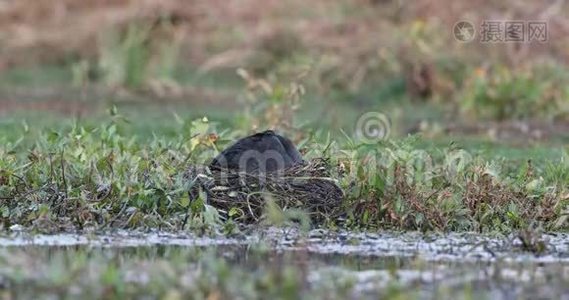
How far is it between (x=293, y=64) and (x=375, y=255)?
8.59m

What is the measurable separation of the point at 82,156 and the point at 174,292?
249cm

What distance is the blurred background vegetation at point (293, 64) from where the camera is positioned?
11.6 meters

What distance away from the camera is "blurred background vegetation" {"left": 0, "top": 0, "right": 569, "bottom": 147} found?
458 inches

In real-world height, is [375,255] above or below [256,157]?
below

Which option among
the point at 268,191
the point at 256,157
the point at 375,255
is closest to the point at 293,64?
the point at 256,157

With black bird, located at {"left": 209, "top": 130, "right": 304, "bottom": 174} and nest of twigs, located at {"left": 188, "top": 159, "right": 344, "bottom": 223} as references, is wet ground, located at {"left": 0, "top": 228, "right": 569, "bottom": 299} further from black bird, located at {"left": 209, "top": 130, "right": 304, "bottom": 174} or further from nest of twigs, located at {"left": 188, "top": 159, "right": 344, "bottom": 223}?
black bird, located at {"left": 209, "top": 130, "right": 304, "bottom": 174}

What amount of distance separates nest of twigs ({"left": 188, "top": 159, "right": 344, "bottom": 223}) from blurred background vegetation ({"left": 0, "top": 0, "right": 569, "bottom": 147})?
9.71 ft

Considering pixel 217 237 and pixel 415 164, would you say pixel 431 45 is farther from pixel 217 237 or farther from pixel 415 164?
pixel 217 237

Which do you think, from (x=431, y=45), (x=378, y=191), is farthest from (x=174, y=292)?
(x=431, y=45)

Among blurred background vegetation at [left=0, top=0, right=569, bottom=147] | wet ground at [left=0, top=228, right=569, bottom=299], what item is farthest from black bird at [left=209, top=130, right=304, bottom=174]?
blurred background vegetation at [left=0, top=0, right=569, bottom=147]

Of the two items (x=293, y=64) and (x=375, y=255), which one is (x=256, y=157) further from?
(x=293, y=64)

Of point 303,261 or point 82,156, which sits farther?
point 82,156

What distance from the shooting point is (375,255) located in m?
5.96

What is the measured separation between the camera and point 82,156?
6.95 meters
